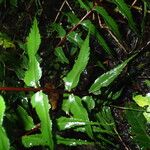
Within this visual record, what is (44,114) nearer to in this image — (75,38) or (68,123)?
(68,123)

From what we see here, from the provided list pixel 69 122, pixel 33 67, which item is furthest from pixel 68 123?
pixel 33 67

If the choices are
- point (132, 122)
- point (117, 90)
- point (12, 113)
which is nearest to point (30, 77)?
point (12, 113)

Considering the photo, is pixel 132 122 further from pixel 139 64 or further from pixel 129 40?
pixel 129 40

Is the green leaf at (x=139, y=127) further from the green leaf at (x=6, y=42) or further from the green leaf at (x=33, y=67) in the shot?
the green leaf at (x=6, y=42)

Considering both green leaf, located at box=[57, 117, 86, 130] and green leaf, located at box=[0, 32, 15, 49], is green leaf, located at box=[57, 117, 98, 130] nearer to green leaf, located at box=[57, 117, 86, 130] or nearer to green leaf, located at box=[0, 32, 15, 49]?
green leaf, located at box=[57, 117, 86, 130]

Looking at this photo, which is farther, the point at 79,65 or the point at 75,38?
the point at 75,38

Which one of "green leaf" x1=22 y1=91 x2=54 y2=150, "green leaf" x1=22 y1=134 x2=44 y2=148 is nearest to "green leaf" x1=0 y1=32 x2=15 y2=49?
"green leaf" x1=22 y1=134 x2=44 y2=148

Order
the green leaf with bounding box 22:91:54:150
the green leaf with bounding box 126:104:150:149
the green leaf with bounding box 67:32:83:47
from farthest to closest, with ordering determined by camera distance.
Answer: the green leaf with bounding box 67:32:83:47
the green leaf with bounding box 126:104:150:149
the green leaf with bounding box 22:91:54:150

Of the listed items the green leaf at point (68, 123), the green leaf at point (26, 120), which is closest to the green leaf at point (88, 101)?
the green leaf at point (68, 123)
